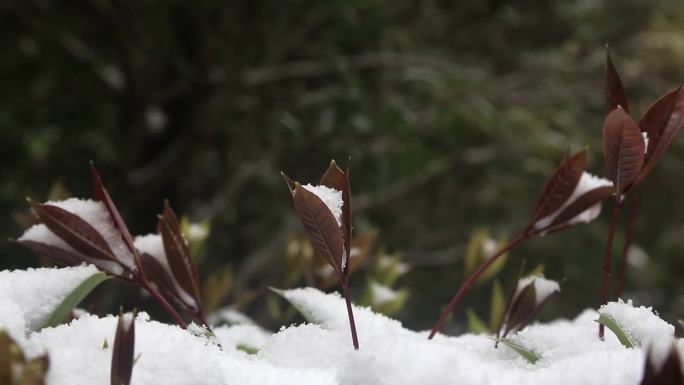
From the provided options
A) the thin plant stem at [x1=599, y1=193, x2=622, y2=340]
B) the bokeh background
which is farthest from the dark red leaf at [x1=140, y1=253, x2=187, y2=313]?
the bokeh background

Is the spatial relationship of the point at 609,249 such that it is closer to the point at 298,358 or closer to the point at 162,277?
the point at 298,358

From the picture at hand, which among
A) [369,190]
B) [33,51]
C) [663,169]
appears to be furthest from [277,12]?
[663,169]

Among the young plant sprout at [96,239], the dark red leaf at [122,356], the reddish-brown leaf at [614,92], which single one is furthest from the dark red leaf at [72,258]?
the reddish-brown leaf at [614,92]

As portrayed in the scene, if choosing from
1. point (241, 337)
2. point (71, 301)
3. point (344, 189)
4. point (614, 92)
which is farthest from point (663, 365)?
point (241, 337)

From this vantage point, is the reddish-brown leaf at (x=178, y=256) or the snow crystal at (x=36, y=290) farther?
the reddish-brown leaf at (x=178, y=256)

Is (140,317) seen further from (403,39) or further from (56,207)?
(403,39)

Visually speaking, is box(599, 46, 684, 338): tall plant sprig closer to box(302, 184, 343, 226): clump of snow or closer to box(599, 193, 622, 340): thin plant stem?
box(599, 193, 622, 340): thin plant stem

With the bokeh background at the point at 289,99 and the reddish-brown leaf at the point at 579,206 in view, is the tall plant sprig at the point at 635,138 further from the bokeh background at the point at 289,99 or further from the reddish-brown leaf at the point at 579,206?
the bokeh background at the point at 289,99
